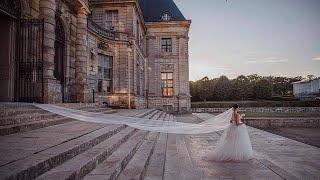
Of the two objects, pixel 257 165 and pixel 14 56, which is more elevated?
pixel 14 56

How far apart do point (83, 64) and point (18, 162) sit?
12846 millimetres

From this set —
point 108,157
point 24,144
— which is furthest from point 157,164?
point 24,144

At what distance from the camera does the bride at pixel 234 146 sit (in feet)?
25.8

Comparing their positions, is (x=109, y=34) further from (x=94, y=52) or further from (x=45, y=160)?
(x=45, y=160)

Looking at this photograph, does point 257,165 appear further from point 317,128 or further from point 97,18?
point 97,18

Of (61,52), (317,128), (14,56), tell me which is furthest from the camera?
(317,128)

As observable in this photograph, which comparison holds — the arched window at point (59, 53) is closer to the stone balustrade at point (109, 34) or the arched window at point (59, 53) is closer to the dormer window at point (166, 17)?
the stone balustrade at point (109, 34)

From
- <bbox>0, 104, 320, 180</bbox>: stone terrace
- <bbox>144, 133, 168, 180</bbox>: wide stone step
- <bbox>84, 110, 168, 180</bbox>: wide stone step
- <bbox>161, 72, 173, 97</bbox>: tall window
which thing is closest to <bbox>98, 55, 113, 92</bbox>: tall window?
<bbox>161, 72, 173, 97</bbox>: tall window

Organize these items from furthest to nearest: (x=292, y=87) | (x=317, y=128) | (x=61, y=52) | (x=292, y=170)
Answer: (x=292, y=87) → (x=317, y=128) → (x=61, y=52) → (x=292, y=170)

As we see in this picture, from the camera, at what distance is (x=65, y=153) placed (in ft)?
16.4

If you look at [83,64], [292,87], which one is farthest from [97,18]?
[292,87]

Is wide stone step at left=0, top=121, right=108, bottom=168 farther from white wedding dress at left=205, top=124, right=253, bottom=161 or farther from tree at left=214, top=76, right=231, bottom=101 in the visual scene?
tree at left=214, top=76, right=231, bottom=101

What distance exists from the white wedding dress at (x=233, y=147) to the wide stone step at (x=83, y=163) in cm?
273

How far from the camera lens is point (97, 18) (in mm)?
25453
